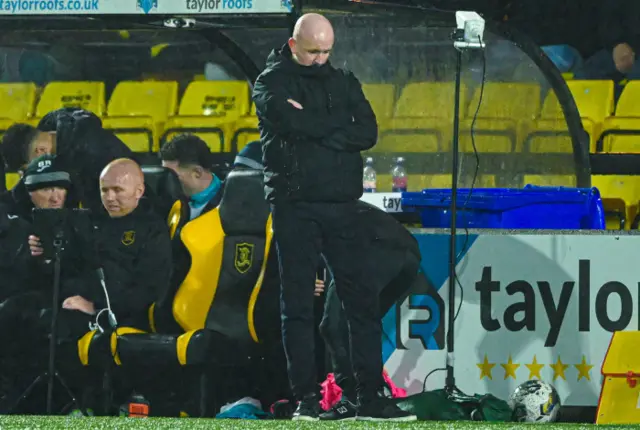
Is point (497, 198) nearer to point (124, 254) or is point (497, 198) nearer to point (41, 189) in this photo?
point (124, 254)

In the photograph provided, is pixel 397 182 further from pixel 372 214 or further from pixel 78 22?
pixel 78 22

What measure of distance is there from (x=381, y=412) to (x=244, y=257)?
3.92ft

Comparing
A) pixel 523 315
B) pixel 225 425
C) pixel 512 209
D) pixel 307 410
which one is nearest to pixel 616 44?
pixel 512 209

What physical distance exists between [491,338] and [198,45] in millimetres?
2502

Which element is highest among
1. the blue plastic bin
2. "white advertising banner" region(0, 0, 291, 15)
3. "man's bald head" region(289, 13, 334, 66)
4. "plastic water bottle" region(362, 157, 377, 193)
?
"white advertising banner" region(0, 0, 291, 15)

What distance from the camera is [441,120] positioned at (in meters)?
8.73

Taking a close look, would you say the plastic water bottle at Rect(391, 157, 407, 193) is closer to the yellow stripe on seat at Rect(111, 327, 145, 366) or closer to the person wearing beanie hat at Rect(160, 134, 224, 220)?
the person wearing beanie hat at Rect(160, 134, 224, 220)

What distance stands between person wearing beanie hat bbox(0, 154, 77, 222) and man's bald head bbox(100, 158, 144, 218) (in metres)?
0.23

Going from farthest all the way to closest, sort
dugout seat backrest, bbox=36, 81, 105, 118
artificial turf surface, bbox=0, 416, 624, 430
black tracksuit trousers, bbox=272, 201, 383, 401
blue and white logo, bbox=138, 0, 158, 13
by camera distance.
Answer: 1. dugout seat backrest, bbox=36, 81, 105, 118
2. blue and white logo, bbox=138, 0, 158, 13
3. black tracksuit trousers, bbox=272, 201, 383, 401
4. artificial turf surface, bbox=0, 416, 624, 430

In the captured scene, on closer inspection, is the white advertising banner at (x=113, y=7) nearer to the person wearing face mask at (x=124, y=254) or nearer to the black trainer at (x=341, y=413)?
the person wearing face mask at (x=124, y=254)

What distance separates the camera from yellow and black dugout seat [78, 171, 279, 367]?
7512mm

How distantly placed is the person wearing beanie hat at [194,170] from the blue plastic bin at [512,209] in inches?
41.0

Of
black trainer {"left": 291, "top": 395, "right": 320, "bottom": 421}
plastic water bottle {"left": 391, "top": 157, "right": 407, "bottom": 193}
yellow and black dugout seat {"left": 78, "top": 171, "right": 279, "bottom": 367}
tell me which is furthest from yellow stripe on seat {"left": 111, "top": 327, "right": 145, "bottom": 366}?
plastic water bottle {"left": 391, "top": 157, "right": 407, "bottom": 193}

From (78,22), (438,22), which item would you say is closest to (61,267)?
(78,22)
